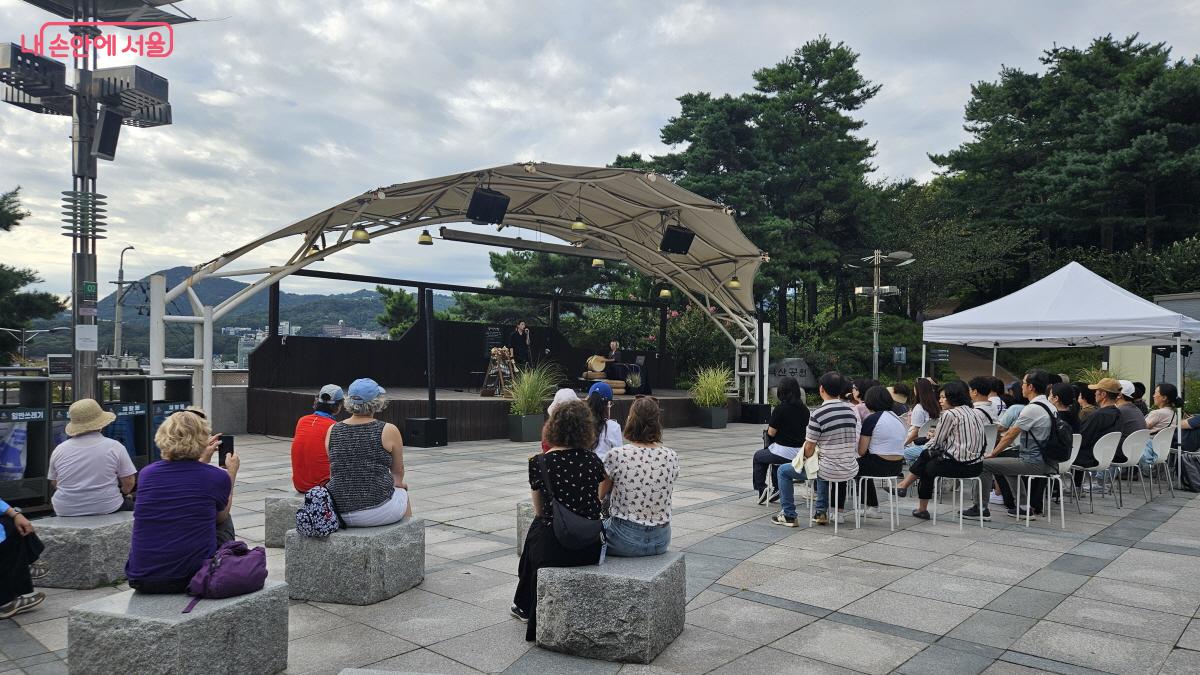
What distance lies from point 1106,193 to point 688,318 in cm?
1832

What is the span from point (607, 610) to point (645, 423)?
3.35ft

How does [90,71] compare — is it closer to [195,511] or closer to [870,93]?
[195,511]

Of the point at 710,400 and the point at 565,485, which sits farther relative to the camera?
the point at 710,400

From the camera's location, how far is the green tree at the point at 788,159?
93.7 ft

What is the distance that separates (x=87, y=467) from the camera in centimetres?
463

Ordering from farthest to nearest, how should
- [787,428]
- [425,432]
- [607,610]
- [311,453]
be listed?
[425,432] < [787,428] < [311,453] < [607,610]

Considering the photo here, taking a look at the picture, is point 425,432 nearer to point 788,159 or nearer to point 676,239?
point 676,239

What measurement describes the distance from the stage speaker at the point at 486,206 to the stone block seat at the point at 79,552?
349 inches

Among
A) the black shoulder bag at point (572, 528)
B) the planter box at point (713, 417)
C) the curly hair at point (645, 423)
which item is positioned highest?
the curly hair at point (645, 423)

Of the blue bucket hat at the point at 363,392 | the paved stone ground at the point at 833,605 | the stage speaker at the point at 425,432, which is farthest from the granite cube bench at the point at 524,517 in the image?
the stage speaker at the point at 425,432

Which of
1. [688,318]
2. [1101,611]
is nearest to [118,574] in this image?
[1101,611]

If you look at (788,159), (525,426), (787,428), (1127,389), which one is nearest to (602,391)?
(787,428)

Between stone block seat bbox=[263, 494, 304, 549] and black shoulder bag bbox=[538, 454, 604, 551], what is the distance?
8.66 feet

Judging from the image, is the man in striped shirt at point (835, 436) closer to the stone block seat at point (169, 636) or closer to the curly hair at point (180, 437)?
→ the stone block seat at point (169, 636)
